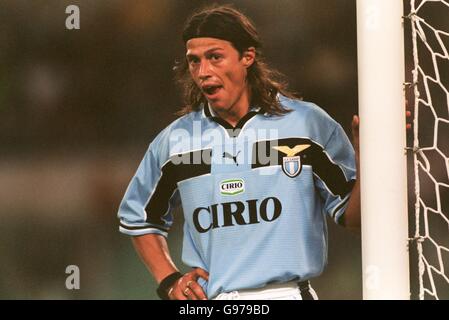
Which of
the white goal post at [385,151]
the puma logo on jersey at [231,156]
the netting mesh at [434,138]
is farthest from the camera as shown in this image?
the puma logo on jersey at [231,156]

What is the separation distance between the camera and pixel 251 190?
2.29 metres

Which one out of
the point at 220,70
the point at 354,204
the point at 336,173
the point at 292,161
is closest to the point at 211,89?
the point at 220,70

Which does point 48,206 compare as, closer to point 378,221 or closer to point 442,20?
point 378,221

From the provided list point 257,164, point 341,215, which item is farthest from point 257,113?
point 341,215

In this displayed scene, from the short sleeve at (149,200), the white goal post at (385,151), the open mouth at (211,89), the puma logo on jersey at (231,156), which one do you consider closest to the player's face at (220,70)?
the open mouth at (211,89)

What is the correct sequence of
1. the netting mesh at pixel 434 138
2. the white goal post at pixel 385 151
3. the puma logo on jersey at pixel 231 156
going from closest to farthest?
the white goal post at pixel 385 151 → the netting mesh at pixel 434 138 → the puma logo on jersey at pixel 231 156

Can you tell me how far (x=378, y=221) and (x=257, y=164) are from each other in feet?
1.50

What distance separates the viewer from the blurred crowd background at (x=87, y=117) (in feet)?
7.66

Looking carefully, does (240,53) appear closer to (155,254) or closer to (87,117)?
(87,117)

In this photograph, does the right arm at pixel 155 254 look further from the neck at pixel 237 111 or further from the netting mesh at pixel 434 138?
the netting mesh at pixel 434 138

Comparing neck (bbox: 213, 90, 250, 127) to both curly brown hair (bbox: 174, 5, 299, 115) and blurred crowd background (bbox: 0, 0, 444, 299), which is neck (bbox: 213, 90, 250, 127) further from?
blurred crowd background (bbox: 0, 0, 444, 299)

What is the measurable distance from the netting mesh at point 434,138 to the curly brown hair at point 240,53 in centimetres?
40

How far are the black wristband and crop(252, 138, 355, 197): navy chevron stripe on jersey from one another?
43 centimetres

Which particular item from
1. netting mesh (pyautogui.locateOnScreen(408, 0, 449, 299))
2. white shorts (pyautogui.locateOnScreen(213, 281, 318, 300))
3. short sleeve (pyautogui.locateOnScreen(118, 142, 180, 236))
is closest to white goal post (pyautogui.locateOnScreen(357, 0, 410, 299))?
netting mesh (pyautogui.locateOnScreen(408, 0, 449, 299))
